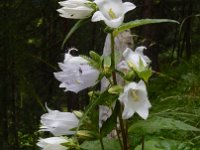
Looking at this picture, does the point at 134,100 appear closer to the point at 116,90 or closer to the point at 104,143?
the point at 116,90

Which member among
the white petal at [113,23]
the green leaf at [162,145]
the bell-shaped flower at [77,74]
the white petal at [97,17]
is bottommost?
the green leaf at [162,145]

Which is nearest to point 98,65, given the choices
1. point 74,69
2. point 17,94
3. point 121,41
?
point 74,69

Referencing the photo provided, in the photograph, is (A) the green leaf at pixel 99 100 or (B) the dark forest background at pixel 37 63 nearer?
(A) the green leaf at pixel 99 100

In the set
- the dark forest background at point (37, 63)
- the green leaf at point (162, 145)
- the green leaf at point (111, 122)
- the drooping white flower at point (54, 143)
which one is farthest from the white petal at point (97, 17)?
the dark forest background at point (37, 63)

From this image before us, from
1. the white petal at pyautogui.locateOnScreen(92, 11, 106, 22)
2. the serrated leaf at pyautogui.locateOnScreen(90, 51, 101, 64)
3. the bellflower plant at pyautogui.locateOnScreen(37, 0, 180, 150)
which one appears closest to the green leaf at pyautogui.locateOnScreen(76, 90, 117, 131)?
the bellflower plant at pyautogui.locateOnScreen(37, 0, 180, 150)

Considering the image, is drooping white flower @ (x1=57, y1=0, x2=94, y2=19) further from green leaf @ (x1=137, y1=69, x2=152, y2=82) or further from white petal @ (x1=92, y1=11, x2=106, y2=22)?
green leaf @ (x1=137, y1=69, x2=152, y2=82)

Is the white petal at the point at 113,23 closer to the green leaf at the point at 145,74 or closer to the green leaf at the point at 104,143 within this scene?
the green leaf at the point at 145,74
